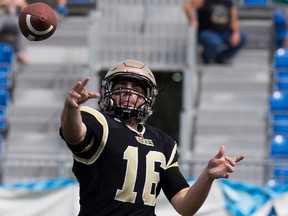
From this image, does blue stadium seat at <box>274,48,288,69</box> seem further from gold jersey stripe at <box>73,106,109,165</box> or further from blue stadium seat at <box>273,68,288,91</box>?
gold jersey stripe at <box>73,106,109,165</box>

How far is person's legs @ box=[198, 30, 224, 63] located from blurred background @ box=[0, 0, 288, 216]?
0.58 feet

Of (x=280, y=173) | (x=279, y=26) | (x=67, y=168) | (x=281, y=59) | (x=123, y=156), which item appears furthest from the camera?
(x=279, y=26)

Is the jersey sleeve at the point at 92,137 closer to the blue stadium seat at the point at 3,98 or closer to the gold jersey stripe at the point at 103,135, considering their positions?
the gold jersey stripe at the point at 103,135

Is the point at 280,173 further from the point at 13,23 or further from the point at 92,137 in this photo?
the point at 92,137

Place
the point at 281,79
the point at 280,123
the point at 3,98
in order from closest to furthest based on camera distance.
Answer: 1. the point at 280,123
2. the point at 281,79
3. the point at 3,98

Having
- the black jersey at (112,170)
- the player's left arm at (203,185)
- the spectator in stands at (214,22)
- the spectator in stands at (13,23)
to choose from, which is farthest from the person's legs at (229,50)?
the black jersey at (112,170)

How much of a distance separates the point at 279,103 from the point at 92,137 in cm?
790

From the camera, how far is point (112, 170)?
5723 mm

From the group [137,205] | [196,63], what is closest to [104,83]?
[137,205]

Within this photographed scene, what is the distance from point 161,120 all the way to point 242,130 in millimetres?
1685

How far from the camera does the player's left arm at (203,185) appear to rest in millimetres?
5660

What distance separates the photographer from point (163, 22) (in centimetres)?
1452

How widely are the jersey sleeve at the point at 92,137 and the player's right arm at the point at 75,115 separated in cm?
7

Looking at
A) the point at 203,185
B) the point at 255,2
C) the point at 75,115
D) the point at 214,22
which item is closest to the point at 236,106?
the point at 214,22
